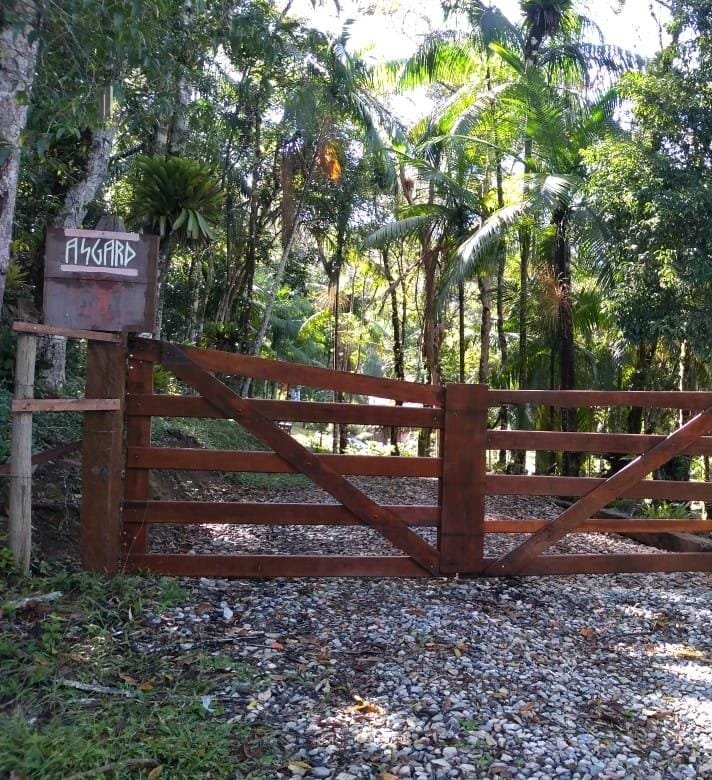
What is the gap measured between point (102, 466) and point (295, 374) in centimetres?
144

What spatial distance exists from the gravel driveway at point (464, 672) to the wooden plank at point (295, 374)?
1414mm

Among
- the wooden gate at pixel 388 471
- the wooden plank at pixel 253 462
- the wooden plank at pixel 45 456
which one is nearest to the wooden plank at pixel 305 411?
the wooden gate at pixel 388 471

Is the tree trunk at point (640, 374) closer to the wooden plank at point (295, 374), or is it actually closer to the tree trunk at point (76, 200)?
the wooden plank at point (295, 374)

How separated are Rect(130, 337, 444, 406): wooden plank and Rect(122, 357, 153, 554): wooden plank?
0.11 m

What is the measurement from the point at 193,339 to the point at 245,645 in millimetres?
12245

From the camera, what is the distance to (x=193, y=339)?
1552cm

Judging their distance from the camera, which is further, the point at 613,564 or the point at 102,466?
the point at 613,564

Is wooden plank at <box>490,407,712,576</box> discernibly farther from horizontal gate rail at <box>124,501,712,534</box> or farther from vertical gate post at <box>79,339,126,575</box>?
vertical gate post at <box>79,339,126,575</box>

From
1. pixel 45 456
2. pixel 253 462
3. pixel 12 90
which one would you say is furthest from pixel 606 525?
pixel 12 90

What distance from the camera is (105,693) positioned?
3240mm

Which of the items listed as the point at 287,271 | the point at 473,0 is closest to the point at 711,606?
the point at 473,0

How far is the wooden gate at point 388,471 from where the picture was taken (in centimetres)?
475

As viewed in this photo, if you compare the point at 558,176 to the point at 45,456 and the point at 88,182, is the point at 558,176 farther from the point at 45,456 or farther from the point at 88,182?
the point at 45,456

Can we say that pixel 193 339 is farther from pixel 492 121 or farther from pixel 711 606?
pixel 711 606
